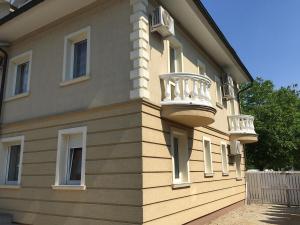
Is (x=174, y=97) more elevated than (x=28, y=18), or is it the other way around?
(x=28, y=18)

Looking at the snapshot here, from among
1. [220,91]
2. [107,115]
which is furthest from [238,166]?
[107,115]

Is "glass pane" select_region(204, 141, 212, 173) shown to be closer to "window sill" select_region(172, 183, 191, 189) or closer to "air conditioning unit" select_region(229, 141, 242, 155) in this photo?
"window sill" select_region(172, 183, 191, 189)

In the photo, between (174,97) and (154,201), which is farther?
(174,97)

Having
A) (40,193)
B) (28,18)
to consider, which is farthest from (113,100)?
(28,18)

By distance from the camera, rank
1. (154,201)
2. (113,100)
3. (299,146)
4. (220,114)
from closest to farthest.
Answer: (154,201) < (113,100) < (220,114) < (299,146)

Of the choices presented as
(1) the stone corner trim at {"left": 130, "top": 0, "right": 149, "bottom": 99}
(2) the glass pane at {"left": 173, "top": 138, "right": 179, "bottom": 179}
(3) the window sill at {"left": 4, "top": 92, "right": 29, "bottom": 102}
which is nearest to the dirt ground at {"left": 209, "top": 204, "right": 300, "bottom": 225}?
(2) the glass pane at {"left": 173, "top": 138, "right": 179, "bottom": 179}

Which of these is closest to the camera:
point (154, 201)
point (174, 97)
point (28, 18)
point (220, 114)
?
point (154, 201)

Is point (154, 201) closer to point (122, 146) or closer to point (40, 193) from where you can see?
point (122, 146)

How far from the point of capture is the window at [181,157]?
8.34 m

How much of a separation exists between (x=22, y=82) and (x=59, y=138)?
138 inches

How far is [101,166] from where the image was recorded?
22.4 feet

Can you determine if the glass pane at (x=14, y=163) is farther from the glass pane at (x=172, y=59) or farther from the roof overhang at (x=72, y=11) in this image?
the glass pane at (x=172, y=59)

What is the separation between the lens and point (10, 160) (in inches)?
377

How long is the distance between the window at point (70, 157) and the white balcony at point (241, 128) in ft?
26.4
